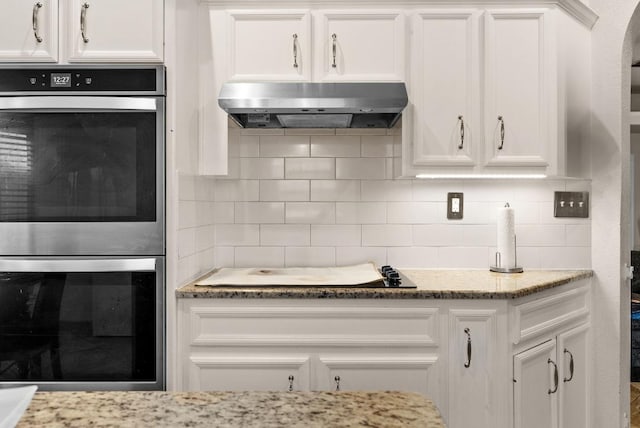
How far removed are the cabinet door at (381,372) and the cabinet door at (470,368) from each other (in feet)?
0.26

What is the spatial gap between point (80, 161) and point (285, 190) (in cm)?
101

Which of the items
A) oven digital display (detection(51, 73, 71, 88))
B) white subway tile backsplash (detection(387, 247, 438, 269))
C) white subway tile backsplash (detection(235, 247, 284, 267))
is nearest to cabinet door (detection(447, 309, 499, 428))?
white subway tile backsplash (detection(387, 247, 438, 269))

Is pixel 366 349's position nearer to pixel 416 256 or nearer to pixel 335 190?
pixel 416 256

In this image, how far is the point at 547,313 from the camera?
2102 millimetres

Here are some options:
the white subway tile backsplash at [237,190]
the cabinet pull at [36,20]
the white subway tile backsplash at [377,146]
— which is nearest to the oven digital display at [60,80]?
the cabinet pull at [36,20]

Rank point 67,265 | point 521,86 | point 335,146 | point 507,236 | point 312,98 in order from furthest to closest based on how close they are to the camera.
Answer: point 335,146, point 507,236, point 521,86, point 312,98, point 67,265

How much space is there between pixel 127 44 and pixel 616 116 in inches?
89.7

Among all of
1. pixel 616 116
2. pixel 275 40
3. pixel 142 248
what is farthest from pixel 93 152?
pixel 616 116

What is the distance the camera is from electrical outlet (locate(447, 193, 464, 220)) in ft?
8.33

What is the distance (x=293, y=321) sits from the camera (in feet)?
6.25

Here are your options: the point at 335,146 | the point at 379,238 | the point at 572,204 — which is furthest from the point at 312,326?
the point at 572,204

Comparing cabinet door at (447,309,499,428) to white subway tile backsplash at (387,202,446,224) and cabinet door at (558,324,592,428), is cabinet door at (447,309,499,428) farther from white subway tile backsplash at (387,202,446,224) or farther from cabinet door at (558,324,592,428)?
white subway tile backsplash at (387,202,446,224)

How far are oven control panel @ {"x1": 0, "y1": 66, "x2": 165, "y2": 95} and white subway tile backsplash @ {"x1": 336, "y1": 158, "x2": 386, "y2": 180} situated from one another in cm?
102

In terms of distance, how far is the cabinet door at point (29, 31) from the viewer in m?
1.84
